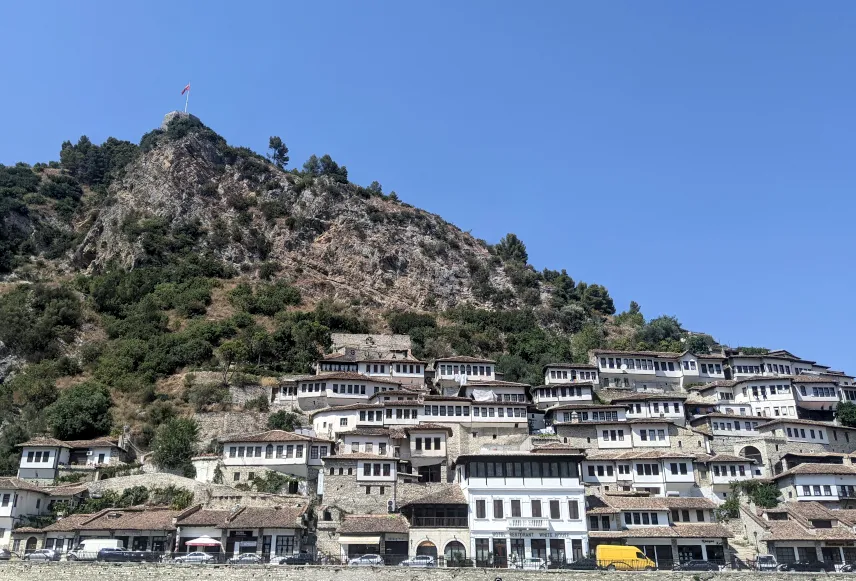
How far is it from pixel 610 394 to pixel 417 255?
46.4m

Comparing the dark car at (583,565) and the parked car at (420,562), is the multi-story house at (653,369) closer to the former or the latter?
the dark car at (583,565)

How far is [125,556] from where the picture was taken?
1523 inches

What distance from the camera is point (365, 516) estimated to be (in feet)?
149

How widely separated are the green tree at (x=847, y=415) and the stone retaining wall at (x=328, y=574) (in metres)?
27.7

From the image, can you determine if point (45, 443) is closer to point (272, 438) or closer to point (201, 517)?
point (201, 517)

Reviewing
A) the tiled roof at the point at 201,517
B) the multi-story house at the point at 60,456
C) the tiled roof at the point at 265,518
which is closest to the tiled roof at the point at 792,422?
the tiled roof at the point at 265,518

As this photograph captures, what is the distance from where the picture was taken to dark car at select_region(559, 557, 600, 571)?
38.0m

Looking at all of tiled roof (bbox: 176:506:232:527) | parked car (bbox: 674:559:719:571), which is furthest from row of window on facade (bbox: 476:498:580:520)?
tiled roof (bbox: 176:506:232:527)

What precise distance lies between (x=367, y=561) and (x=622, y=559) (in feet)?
46.2

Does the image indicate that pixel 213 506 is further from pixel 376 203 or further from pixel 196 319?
pixel 376 203

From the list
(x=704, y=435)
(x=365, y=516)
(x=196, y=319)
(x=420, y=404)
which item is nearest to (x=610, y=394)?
(x=704, y=435)

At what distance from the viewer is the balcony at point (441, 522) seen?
43938 mm

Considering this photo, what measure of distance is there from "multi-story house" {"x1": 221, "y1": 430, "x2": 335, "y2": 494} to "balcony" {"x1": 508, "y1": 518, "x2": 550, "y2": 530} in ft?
47.5

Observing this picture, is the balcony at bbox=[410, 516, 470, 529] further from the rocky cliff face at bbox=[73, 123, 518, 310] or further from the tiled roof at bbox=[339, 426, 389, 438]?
the rocky cliff face at bbox=[73, 123, 518, 310]
